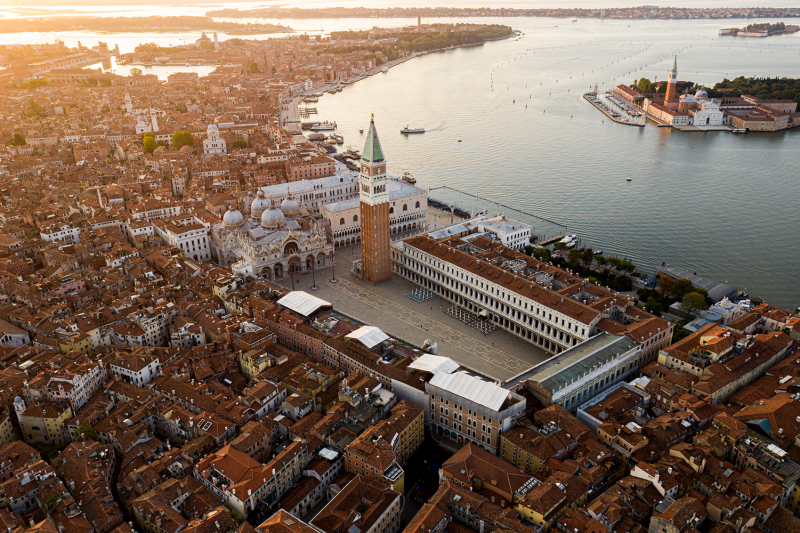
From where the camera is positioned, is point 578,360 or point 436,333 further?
point 436,333

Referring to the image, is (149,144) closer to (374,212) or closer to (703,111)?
(374,212)

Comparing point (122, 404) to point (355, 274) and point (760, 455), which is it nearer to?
point (355, 274)

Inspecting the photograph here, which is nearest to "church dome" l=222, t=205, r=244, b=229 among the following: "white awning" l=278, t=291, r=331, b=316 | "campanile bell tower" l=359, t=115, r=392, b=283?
"campanile bell tower" l=359, t=115, r=392, b=283

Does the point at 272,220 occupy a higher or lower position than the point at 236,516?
higher

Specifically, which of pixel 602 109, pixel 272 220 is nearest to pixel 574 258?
pixel 272 220

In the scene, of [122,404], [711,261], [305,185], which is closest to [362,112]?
[305,185]

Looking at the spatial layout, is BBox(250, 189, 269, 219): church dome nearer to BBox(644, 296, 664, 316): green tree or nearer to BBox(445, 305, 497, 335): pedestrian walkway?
BBox(445, 305, 497, 335): pedestrian walkway
